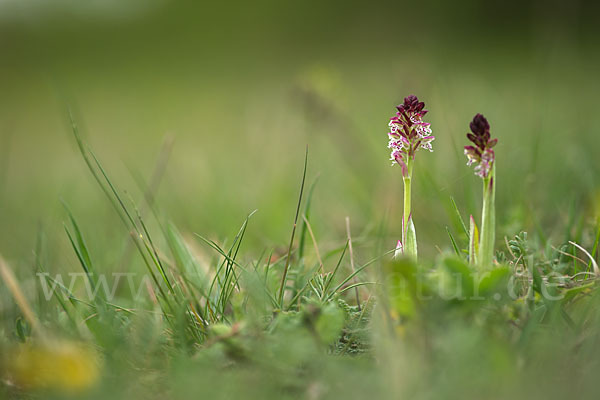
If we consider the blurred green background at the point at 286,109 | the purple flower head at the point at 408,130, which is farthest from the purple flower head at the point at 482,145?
the blurred green background at the point at 286,109

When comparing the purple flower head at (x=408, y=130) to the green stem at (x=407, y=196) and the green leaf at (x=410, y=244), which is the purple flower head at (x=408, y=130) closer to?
the green stem at (x=407, y=196)

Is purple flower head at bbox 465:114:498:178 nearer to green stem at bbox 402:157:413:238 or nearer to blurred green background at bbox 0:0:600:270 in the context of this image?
green stem at bbox 402:157:413:238

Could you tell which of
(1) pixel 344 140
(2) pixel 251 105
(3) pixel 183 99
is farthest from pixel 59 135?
(1) pixel 344 140

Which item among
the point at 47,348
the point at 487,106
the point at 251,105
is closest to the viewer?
the point at 47,348

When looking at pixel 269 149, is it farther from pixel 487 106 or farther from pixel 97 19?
pixel 97 19

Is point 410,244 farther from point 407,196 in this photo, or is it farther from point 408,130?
point 408,130

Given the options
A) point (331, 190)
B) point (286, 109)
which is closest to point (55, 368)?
point (331, 190)
